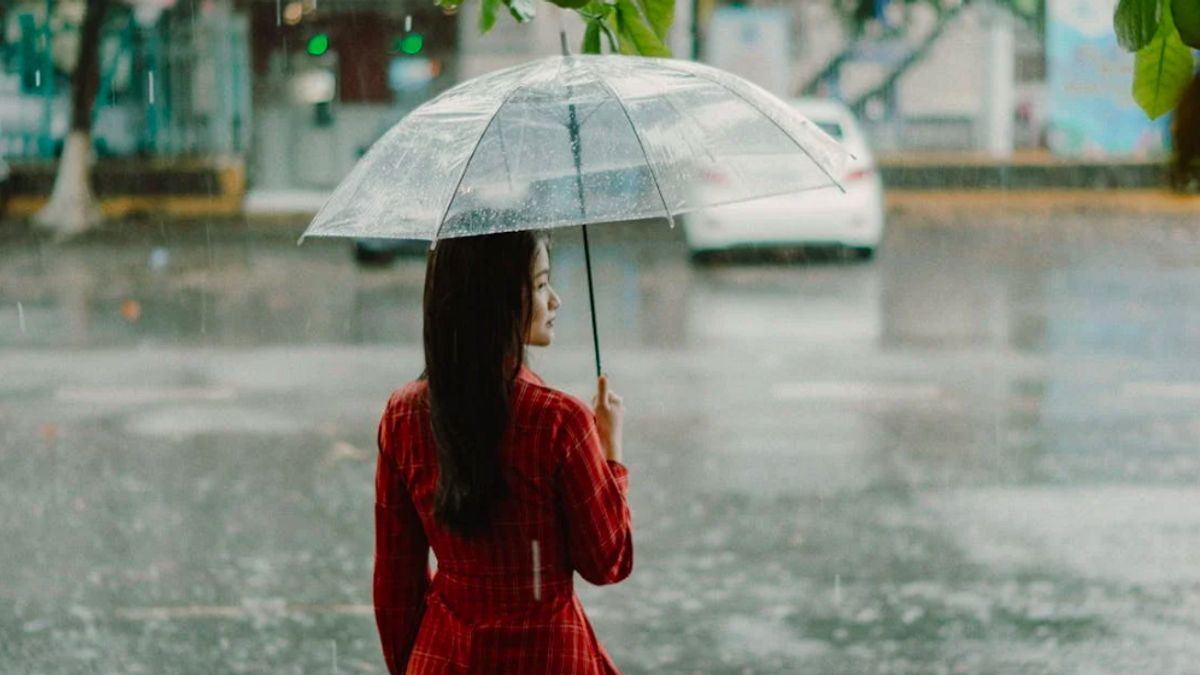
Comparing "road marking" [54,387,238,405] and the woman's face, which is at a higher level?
the woman's face

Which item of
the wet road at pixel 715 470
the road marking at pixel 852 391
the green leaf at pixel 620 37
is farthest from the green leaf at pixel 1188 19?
the road marking at pixel 852 391

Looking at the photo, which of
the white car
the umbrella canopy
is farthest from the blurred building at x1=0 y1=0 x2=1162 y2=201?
→ the umbrella canopy

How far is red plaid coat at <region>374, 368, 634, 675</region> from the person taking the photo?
2.71 meters

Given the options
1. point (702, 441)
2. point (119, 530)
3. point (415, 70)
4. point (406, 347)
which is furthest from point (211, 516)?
point (415, 70)

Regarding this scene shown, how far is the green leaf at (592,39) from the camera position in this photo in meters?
3.22

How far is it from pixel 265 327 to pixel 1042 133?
14.6m

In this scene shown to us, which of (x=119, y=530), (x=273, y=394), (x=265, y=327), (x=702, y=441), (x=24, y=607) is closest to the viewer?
(x=24, y=607)

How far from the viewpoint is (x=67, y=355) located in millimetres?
11789

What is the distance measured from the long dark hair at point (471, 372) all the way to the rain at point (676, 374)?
0.39 feet

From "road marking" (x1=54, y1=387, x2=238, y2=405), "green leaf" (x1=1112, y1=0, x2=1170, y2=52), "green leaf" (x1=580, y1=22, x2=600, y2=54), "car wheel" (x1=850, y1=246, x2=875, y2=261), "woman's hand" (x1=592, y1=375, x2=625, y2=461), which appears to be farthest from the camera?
"car wheel" (x1=850, y1=246, x2=875, y2=261)

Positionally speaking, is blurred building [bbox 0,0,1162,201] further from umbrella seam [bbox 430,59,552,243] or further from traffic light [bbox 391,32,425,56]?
umbrella seam [bbox 430,59,552,243]

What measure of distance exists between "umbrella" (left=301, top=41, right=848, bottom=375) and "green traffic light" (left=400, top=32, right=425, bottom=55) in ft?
66.9

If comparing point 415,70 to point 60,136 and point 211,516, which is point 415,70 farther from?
point 211,516

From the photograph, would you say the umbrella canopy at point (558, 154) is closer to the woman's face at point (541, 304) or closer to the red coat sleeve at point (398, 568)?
the woman's face at point (541, 304)
